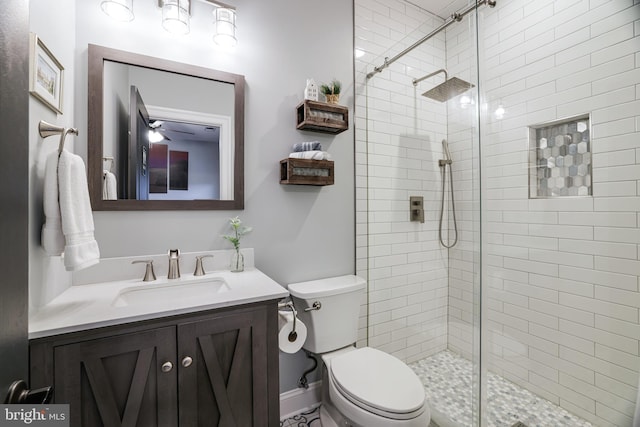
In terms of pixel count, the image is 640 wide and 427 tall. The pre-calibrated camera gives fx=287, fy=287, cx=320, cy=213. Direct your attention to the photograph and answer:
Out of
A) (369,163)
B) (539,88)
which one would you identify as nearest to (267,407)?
(369,163)

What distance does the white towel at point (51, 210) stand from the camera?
3.23 ft

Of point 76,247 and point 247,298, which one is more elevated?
point 76,247

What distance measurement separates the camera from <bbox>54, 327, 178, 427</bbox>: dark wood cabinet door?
912 mm

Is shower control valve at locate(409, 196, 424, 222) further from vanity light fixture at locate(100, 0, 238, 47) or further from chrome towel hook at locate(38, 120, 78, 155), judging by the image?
chrome towel hook at locate(38, 120, 78, 155)

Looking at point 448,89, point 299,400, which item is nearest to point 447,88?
point 448,89

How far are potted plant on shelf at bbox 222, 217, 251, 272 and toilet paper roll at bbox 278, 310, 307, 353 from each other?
345mm

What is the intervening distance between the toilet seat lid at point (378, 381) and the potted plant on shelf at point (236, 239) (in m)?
0.72

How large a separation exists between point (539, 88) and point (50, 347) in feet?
7.97

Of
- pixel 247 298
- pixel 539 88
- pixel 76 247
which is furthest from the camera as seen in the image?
pixel 539 88

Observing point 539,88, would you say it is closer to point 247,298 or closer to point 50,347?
point 247,298

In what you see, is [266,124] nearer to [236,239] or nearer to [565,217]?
[236,239]

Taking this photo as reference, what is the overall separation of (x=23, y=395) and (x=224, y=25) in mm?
1664

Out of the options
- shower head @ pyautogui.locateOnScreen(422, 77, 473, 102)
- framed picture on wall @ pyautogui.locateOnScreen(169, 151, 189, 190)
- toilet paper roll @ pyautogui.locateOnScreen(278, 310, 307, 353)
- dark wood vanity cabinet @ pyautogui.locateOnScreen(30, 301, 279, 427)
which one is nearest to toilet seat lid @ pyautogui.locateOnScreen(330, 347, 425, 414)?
toilet paper roll @ pyautogui.locateOnScreen(278, 310, 307, 353)

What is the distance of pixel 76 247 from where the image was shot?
1.00 m
